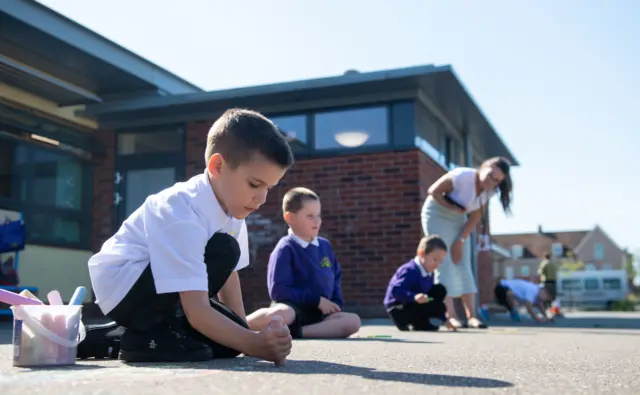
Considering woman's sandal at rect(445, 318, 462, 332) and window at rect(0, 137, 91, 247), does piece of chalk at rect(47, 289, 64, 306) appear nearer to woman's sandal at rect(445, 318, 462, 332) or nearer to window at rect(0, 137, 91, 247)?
woman's sandal at rect(445, 318, 462, 332)

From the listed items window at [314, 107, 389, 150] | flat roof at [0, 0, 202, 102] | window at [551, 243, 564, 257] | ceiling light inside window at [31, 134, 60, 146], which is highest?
flat roof at [0, 0, 202, 102]

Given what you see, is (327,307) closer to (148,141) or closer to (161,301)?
(161,301)

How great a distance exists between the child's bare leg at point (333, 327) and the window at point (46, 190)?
5.70 m

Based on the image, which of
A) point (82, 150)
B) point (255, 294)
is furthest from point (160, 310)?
point (82, 150)

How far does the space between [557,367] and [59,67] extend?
26.8 ft

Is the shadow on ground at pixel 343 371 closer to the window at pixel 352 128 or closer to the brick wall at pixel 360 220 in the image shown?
the brick wall at pixel 360 220

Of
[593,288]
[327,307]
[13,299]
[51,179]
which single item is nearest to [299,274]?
[327,307]

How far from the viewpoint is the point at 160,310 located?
8.24 ft

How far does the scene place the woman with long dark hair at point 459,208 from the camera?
6.31 meters

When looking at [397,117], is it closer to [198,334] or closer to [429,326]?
[429,326]

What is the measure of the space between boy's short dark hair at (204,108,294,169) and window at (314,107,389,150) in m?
7.08

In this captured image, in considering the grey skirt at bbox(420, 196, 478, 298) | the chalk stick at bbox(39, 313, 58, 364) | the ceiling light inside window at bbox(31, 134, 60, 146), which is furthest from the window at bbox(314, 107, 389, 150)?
the chalk stick at bbox(39, 313, 58, 364)

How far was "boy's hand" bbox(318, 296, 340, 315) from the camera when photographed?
15.9ft

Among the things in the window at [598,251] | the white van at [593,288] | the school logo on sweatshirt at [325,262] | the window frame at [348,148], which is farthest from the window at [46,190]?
the window at [598,251]
